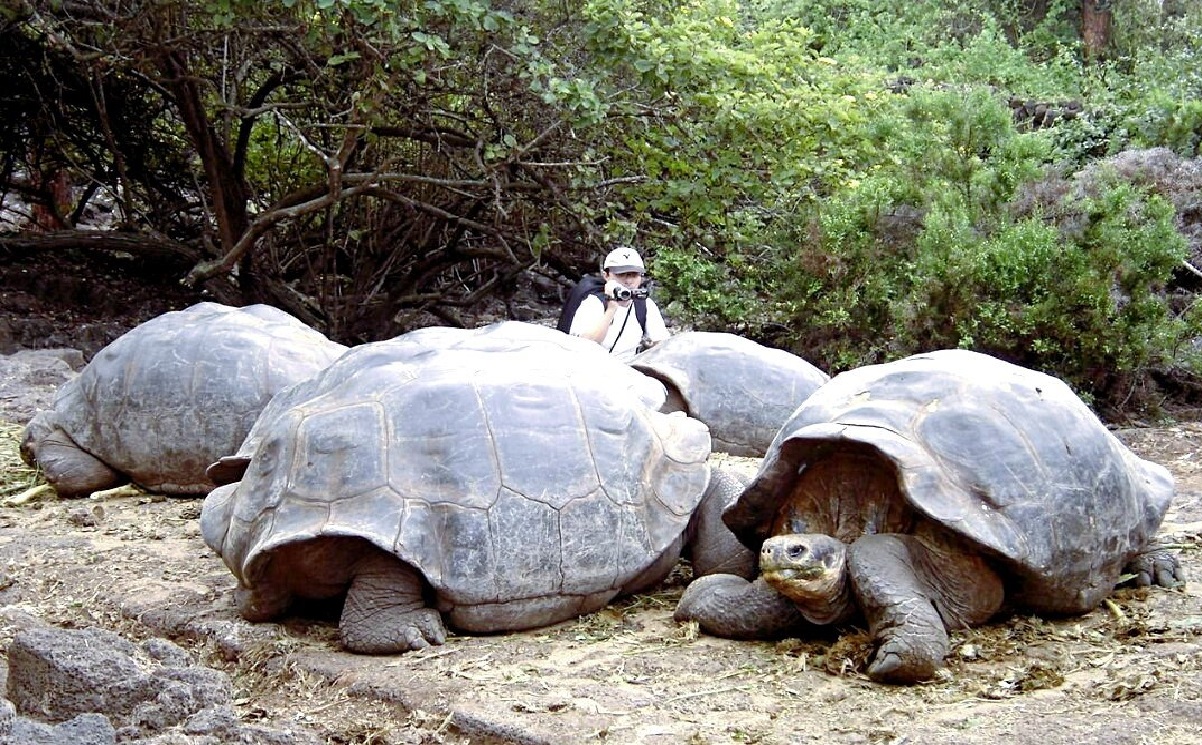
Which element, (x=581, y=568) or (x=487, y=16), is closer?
(x=581, y=568)

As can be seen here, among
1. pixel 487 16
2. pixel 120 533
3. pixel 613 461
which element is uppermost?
pixel 487 16

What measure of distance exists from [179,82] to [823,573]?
21.2 feet

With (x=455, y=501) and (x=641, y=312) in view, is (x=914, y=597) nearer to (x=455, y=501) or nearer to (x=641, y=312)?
(x=455, y=501)

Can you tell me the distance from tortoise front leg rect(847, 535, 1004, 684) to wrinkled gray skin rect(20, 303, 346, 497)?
9.11 feet

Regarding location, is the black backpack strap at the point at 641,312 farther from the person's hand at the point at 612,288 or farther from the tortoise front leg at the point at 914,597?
the tortoise front leg at the point at 914,597

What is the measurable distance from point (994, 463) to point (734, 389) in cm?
222

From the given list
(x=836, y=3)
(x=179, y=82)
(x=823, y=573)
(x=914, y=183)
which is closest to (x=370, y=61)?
(x=179, y=82)

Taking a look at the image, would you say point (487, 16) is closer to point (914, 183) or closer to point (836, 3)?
point (914, 183)

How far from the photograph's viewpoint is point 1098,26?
15531mm

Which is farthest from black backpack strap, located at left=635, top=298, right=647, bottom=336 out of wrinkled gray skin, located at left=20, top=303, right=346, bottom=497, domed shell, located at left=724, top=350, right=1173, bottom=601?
domed shell, located at left=724, top=350, right=1173, bottom=601

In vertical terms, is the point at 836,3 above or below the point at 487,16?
above

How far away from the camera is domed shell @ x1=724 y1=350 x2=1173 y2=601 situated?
3.10 m

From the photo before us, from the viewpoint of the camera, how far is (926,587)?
10.3 feet

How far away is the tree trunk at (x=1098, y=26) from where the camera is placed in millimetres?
15414
